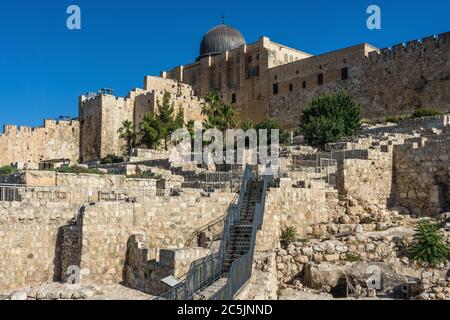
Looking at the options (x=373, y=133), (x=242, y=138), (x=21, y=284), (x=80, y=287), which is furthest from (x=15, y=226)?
(x=242, y=138)

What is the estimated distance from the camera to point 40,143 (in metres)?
44.1

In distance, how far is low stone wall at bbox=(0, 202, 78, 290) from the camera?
41.3 feet

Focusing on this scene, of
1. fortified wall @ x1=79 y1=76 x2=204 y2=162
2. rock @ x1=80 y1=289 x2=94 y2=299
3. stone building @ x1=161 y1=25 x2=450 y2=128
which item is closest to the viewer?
→ rock @ x1=80 y1=289 x2=94 y2=299

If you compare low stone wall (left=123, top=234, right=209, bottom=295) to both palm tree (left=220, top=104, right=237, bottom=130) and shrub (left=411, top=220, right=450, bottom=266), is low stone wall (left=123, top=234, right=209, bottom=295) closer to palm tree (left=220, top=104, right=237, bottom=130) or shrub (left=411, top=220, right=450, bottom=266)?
shrub (left=411, top=220, right=450, bottom=266)

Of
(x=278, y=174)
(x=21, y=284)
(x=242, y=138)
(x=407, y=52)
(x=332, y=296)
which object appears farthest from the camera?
(x=407, y=52)

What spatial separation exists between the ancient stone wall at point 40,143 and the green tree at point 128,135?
5254 mm

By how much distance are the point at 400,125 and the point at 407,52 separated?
10.3 metres

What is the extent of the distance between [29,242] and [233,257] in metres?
5.01

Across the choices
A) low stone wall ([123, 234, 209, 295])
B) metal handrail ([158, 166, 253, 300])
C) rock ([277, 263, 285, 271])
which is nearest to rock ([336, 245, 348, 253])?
rock ([277, 263, 285, 271])

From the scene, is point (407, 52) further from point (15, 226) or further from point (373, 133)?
point (15, 226)

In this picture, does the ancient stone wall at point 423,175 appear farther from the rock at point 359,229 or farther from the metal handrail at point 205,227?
the metal handrail at point 205,227

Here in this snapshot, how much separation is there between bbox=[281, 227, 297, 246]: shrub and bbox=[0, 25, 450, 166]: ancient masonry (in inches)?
892

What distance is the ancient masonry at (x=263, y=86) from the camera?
117ft

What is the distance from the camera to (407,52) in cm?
3634
